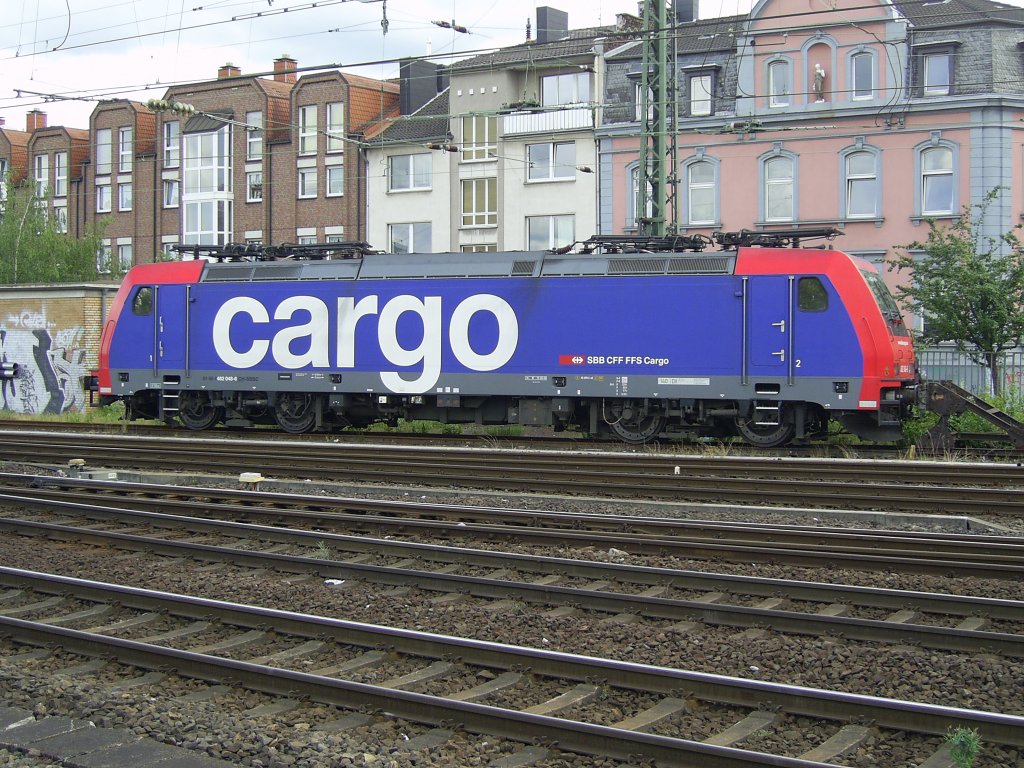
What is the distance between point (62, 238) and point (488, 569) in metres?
40.7

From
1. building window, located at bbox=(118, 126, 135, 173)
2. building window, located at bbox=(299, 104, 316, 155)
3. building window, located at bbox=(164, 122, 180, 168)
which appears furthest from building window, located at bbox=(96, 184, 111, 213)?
building window, located at bbox=(299, 104, 316, 155)

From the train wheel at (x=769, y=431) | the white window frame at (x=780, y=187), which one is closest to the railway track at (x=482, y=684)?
the train wheel at (x=769, y=431)

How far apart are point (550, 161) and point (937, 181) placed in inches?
526

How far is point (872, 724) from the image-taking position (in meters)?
6.09

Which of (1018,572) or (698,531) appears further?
(698,531)

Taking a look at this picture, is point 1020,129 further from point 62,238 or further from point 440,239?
point 62,238

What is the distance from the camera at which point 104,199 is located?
5381cm

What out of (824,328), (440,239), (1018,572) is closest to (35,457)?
(824,328)

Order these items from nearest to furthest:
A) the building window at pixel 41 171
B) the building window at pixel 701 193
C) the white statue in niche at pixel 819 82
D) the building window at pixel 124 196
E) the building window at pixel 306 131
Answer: the white statue in niche at pixel 819 82 < the building window at pixel 701 193 < the building window at pixel 306 131 < the building window at pixel 124 196 < the building window at pixel 41 171

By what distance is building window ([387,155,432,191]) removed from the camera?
1721 inches

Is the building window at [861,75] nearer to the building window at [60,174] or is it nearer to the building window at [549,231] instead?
the building window at [549,231]

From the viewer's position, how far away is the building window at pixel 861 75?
113 ft

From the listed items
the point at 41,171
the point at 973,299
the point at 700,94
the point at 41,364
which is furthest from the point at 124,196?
the point at 973,299

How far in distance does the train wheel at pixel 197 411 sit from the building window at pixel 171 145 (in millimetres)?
30260
